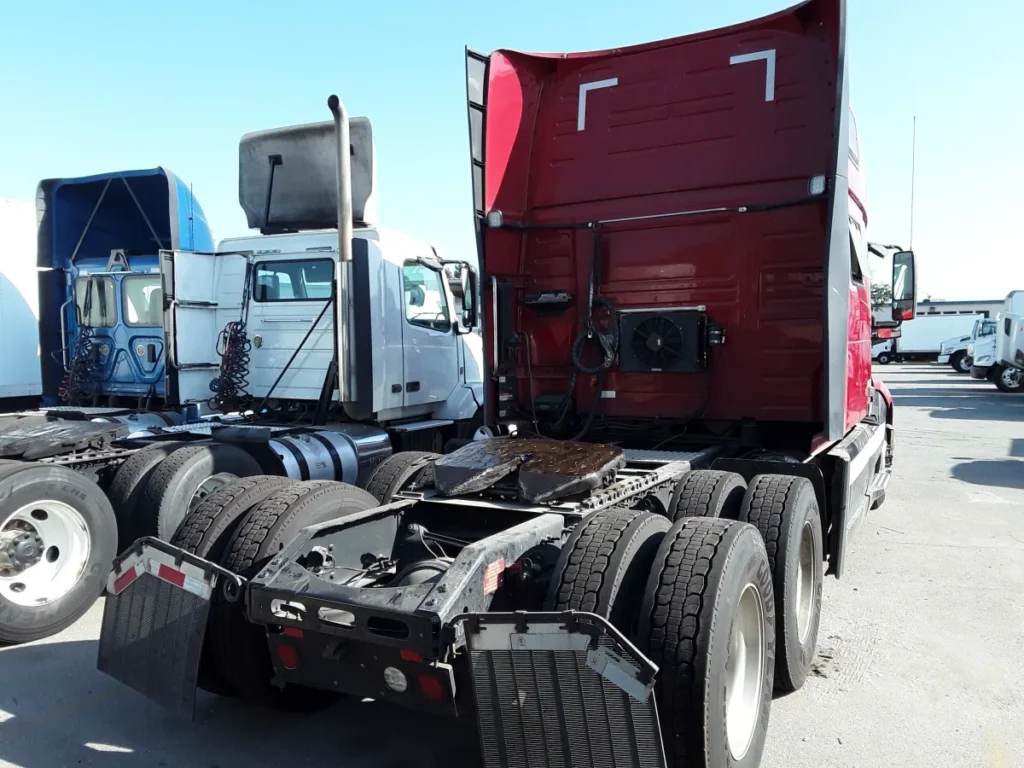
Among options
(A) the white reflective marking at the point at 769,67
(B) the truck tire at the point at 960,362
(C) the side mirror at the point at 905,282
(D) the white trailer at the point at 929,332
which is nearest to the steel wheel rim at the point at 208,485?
(A) the white reflective marking at the point at 769,67

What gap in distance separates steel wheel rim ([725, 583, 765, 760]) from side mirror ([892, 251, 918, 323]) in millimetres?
4951

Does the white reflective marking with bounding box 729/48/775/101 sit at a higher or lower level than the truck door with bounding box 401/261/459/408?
higher

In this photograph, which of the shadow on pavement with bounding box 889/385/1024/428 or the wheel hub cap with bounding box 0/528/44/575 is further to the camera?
the shadow on pavement with bounding box 889/385/1024/428

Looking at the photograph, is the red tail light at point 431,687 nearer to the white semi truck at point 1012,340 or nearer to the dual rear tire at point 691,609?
the dual rear tire at point 691,609

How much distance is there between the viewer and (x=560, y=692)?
7.66 feet

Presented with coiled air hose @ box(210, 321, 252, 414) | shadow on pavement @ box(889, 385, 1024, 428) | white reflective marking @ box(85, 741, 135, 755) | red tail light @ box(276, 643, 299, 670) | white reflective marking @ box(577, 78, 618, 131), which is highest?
white reflective marking @ box(577, 78, 618, 131)

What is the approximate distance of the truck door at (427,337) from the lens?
795 cm

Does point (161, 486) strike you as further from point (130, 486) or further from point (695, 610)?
point (695, 610)

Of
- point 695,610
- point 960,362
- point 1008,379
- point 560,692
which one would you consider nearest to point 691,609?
point 695,610

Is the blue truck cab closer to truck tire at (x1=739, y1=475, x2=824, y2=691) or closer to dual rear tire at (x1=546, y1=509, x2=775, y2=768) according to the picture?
truck tire at (x1=739, y1=475, x2=824, y2=691)

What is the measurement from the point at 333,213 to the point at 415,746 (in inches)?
230

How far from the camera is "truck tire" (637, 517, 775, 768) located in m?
2.55

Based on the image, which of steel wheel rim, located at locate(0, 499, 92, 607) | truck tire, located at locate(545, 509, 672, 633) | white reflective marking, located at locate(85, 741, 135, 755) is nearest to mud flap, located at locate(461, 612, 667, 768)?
truck tire, located at locate(545, 509, 672, 633)

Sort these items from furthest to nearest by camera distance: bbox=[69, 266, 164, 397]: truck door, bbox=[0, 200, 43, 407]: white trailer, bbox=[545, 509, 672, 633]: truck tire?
bbox=[0, 200, 43, 407]: white trailer → bbox=[69, 266, 164, 397]: truck door → bbox=[545, 509, 672, 633]: truck tire
